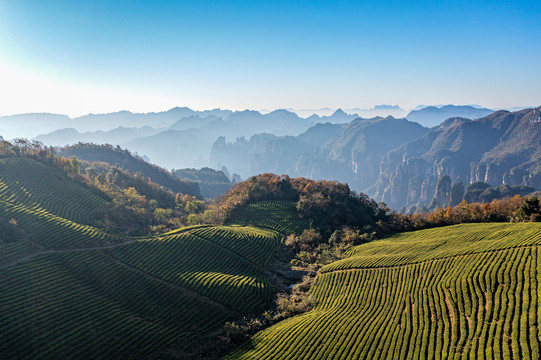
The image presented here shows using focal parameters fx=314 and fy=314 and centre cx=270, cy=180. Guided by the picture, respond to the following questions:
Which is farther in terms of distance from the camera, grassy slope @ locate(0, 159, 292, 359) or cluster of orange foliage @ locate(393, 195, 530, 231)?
cluster of orange foliage @ locate(393, 195, 530, 231)

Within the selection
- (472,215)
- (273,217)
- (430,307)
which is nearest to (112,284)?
(430,307)

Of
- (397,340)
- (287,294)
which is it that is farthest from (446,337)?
(287,294)

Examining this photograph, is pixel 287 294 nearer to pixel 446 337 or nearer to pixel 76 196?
pixel 446 337

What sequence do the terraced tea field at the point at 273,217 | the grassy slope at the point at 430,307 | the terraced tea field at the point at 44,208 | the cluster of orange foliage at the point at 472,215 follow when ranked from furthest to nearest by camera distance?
the terraced tea field at the point at 273,217, the cluster of orange foliage at the point at 472,215, the terraced tea field at the point at 44,208, the grassy slope at the point at 430,307

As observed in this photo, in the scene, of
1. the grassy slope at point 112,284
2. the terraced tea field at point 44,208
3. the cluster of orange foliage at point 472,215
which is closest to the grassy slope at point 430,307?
the grassy slope at point 112,284

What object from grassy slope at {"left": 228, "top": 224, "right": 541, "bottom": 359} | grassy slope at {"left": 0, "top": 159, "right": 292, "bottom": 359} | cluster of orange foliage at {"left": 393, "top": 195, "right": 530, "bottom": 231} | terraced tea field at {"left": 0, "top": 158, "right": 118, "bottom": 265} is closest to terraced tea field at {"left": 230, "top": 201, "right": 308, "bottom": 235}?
grassy slope at {"left": 0, "top": 159, "right": 292, "bottom": 359}

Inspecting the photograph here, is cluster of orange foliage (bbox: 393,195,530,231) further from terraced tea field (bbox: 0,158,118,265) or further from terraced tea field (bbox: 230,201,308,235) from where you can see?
terraced tea field (bbox: 0,158,118,265)

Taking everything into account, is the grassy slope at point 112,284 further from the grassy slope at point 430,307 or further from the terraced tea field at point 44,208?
the grassy slope at point 430,307
